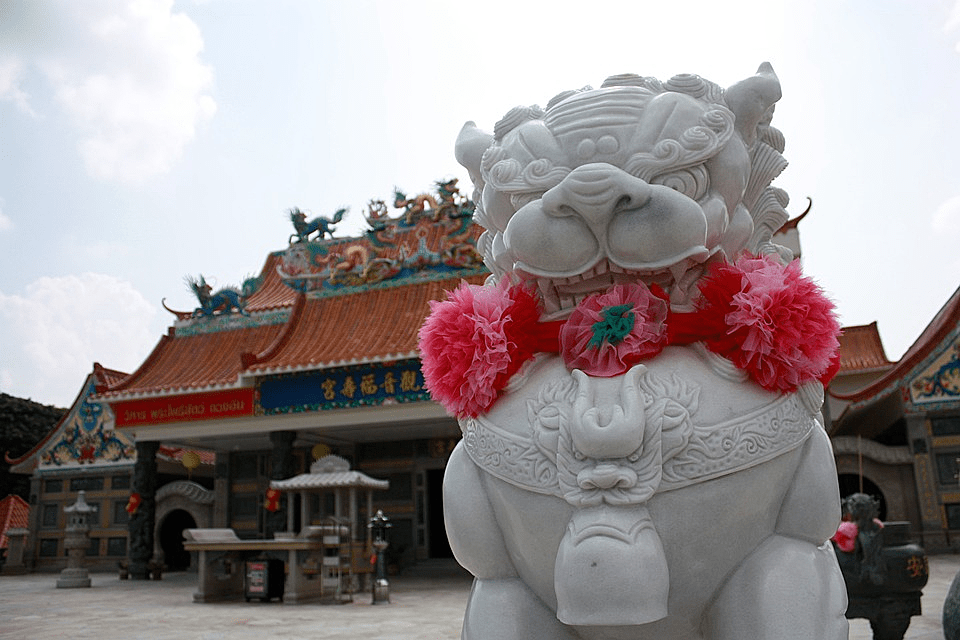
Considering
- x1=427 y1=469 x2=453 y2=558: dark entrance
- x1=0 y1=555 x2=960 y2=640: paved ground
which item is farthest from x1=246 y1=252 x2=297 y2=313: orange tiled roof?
x1=0 y1=555 x2=960 y2=640: paved ground

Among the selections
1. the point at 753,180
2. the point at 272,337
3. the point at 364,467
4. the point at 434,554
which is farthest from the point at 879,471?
the point at 753,180

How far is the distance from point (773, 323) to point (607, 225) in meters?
0.37

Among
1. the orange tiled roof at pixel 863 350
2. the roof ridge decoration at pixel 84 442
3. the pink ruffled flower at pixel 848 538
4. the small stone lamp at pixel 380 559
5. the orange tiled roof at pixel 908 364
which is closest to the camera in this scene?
the pink ruffled flower at pixel 848 538

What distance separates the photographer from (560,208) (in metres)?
1.47

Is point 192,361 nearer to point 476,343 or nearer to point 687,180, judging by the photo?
point 476,343

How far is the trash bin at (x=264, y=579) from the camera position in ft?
25.4

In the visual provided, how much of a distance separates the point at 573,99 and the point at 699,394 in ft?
2.24

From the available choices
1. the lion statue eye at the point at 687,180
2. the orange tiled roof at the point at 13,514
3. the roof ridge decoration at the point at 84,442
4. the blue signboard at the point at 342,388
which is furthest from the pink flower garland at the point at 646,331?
the orange tiled roof at the point at 13,514

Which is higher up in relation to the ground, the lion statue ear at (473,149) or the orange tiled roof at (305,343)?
the orange tiled roof at (305,343)

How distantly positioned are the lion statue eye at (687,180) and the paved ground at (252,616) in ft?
13.3

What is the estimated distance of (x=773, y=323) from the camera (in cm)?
149

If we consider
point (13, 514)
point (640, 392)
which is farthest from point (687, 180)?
point (13, 514)

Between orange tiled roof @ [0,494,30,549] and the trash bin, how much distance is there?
27.8ft

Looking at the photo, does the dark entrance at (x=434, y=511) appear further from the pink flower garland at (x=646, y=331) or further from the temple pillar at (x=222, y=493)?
the pink flower garland at (x=646, y=331)
